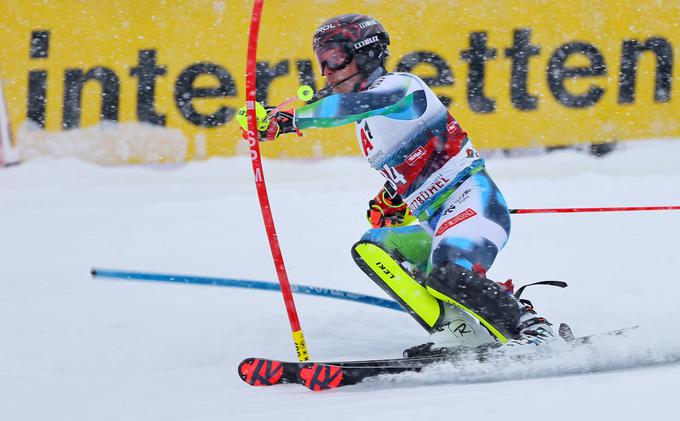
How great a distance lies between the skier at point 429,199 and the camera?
12.5 ft

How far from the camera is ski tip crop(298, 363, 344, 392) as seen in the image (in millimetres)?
3477

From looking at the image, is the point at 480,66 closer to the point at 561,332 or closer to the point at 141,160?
the point at 141,160

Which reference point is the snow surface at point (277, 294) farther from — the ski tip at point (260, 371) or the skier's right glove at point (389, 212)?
the skier's right glove at point (389, 212)

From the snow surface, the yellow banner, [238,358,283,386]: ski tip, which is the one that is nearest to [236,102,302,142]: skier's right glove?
[238,358,283,386]: ski tip

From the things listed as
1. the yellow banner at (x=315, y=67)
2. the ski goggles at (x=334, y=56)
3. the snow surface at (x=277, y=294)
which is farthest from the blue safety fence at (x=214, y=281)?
the yellow banner at (x=315, y=67)

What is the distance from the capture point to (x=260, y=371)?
3.66 m

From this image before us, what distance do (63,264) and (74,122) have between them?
2945 mm

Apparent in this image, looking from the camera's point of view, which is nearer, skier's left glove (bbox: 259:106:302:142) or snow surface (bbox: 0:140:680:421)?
Result: snow surface (bbox: 0:140:680:421)

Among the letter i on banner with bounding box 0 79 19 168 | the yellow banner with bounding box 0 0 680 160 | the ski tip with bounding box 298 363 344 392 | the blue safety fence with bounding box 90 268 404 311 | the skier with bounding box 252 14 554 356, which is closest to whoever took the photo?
the ski tip with bounding box 298 363 344 392

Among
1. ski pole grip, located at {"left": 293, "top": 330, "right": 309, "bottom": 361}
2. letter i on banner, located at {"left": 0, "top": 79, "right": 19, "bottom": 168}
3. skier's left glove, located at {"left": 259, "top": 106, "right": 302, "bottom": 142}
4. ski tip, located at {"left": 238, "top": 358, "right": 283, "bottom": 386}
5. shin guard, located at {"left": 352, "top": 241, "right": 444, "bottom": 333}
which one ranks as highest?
letter i on banner, located at {"left": 0, "top": 79, "right": 19, "bottom": 168}

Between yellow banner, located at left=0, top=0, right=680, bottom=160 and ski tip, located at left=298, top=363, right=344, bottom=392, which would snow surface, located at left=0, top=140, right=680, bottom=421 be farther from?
yellow banner, located at left=0, top=0, right=680, bottom=160

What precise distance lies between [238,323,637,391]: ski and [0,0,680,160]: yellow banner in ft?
18.2

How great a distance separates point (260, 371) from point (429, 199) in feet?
3.92

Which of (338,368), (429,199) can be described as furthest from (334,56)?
(338,368)
